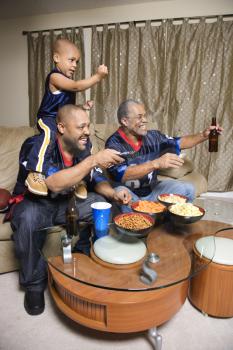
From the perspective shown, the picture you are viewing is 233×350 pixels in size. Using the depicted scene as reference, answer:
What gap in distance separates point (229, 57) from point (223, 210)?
227cm

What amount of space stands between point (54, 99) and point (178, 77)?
2.14 m

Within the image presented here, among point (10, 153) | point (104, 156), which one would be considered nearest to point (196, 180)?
point (104, 156)

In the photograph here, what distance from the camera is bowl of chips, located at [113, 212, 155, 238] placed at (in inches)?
53.6

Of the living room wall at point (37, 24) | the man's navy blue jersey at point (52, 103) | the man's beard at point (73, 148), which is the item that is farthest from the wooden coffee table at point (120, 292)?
the living room wall at point (37, 24)

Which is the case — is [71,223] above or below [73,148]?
below

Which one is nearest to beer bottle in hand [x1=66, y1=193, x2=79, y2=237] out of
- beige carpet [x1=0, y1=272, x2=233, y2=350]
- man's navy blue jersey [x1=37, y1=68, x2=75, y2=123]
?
beige carpet [x1=0, y1=272, x2=233, y2=350]

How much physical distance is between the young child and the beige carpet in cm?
73

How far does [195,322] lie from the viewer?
1.54 meters

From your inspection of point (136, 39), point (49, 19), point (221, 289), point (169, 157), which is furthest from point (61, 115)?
point (49, 19)

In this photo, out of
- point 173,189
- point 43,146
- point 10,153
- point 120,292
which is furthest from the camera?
point 10,153

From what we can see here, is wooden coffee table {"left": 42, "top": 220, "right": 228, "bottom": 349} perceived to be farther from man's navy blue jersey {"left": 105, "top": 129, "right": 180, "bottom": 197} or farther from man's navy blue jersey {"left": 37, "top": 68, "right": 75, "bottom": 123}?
man's navy blue jersey {"left": 37, "top": 68, "right": 75, "bottom": 123}

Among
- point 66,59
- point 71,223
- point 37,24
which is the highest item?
point 37,24

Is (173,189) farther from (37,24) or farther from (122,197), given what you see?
(37,24)

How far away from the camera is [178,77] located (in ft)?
11.6
